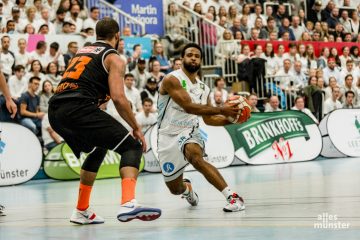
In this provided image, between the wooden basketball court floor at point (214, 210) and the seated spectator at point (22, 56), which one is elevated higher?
the seated spectator at point (22, 56)

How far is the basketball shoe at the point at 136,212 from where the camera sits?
24.2ft

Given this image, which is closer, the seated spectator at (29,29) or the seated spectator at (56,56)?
the seated spectator at (56,56)

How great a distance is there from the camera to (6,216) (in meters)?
9.47

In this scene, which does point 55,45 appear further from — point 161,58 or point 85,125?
point 85,125

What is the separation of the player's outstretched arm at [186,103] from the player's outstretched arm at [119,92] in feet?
4.34

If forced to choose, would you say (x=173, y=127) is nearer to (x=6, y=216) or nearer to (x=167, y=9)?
(x=6, y=216)

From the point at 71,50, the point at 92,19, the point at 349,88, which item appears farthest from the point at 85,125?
the point at 349,88

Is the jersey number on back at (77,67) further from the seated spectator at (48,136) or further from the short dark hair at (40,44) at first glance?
the short dark hair at (40,44)

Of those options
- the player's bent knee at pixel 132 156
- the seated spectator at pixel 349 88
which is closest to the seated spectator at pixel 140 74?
the seated spectator at pixel 349 88

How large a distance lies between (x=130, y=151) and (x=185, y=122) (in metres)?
2.16

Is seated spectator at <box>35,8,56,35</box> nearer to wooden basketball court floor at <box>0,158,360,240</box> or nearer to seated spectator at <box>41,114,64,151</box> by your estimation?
seated spectator at <box>41,114,64,151</box>

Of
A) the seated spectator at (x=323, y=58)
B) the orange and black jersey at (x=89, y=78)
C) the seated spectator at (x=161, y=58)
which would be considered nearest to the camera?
the orange and black jersey at (x=89, y=78)

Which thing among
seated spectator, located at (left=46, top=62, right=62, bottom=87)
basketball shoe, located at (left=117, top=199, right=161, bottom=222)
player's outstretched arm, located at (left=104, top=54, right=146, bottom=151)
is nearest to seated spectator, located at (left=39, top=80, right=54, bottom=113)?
seated spectator, located at (left=46, top=62, right=62, bottom=87)

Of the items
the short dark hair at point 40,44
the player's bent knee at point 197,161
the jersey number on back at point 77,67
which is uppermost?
the short dark hair at point 40,44
